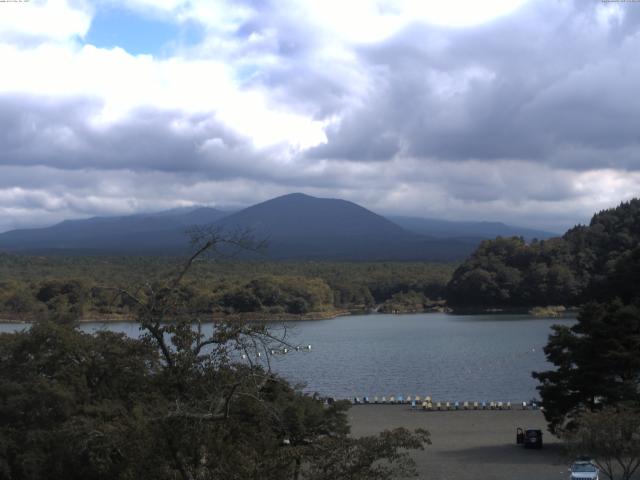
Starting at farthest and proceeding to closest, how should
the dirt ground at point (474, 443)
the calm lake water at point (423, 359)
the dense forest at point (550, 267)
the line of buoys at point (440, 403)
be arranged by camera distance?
1. the dense forest at point (550, 267)
2. the calm lake water at point (423, 359)
3. the line of buoys at point (440, 403)
4. the dirt ground at point (474, 443)

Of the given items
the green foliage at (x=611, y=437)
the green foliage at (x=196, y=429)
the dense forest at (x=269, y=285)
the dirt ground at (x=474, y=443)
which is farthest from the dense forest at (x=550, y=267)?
the green foliage at (x=196, y=429)

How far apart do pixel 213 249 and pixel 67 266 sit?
8247 centimetres

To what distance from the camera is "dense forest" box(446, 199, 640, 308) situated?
69750 millimetres

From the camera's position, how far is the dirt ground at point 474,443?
15.5m

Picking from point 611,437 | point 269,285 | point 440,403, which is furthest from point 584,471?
point 269,285

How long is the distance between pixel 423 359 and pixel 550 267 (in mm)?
36182

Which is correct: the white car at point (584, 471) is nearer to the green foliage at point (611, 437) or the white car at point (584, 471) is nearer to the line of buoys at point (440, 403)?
the green foliage at point (611, 437)

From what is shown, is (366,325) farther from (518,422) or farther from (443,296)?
(518,422)

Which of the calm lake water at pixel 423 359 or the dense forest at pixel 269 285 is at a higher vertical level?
the dense forest at pixel 269 285

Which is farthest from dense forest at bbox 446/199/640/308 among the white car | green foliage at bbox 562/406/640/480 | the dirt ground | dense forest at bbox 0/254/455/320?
green foliage at bbox 562/406/640/480

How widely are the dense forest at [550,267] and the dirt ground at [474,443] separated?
4634cm

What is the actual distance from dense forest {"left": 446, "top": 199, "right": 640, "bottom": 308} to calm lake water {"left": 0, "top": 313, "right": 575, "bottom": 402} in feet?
31.3

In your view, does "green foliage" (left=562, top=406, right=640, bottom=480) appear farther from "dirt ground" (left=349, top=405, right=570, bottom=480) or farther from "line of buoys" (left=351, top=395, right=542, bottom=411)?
"line of buoys" (left=351, top=395, right=542, bottom=411)

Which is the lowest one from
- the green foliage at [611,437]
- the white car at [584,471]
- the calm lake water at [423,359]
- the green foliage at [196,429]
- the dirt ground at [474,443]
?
the calm lake water at [423,359]
